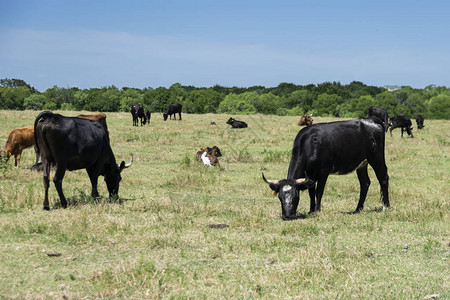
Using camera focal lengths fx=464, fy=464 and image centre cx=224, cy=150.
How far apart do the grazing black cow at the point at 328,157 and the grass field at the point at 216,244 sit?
570 mm

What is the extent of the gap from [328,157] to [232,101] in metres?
125

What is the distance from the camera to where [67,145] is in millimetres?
10359

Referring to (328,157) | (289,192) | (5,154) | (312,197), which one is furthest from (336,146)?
(5,154)

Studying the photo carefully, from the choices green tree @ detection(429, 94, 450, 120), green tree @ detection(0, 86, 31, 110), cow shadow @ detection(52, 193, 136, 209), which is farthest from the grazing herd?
green tree @ detection(0, 86, 31, 110)

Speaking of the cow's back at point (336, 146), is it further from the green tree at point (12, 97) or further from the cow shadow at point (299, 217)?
the green tree at point (12, 97)

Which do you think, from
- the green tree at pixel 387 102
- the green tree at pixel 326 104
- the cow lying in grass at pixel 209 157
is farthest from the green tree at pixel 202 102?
the cow lying in grass at pixel 209 157

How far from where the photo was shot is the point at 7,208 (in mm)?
9914

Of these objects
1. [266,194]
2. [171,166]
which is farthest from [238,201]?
[171,166]

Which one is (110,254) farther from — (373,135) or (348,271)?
(373,135)

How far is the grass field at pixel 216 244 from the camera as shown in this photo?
18.7ft

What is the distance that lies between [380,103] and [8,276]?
4833 inches

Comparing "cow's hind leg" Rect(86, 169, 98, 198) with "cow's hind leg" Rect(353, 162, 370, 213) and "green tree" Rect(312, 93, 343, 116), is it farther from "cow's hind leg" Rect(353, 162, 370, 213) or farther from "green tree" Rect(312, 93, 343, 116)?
"green tree" Rect(312, 93, 343, 116)

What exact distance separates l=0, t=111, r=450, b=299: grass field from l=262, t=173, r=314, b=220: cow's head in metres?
0.34

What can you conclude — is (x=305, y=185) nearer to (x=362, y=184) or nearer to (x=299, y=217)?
(x=299, y=217)
